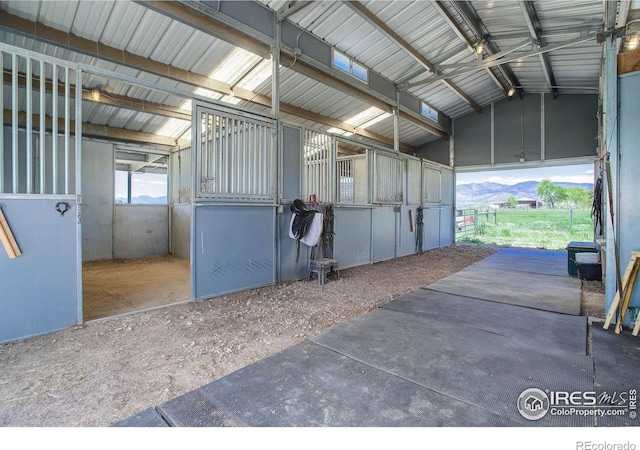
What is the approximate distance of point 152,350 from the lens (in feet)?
7.81

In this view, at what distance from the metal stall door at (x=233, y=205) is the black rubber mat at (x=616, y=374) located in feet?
11.5

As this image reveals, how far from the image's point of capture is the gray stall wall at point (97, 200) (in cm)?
644

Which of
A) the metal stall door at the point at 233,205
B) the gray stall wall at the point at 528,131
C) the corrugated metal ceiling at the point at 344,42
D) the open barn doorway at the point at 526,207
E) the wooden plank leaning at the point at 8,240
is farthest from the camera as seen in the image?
the open barn doorway at the point at 526,207

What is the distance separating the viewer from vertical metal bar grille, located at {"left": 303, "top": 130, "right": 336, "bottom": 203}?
17.0 feet

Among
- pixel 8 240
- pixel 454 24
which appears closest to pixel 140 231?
pixel 8 240

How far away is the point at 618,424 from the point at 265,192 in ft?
12.8

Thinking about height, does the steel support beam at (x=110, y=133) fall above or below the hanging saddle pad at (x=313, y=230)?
above

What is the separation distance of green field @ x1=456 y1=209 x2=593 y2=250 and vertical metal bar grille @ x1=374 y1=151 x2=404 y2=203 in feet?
15.4

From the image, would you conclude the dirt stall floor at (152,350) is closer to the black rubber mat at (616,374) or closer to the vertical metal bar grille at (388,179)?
the black rubber mat at (616,374)

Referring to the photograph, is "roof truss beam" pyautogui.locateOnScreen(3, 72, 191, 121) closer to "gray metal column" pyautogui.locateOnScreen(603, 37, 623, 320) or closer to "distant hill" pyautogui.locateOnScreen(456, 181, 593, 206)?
"gray metal column" pyautogui.locateOnScreen(603, 37, 623, 320)

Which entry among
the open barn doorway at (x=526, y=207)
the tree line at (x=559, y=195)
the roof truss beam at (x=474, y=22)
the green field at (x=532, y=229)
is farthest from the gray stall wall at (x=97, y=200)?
the tree line at (x=559, y=195)

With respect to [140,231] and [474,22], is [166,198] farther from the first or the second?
[474,22]

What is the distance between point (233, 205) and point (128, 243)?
15.4 ft
